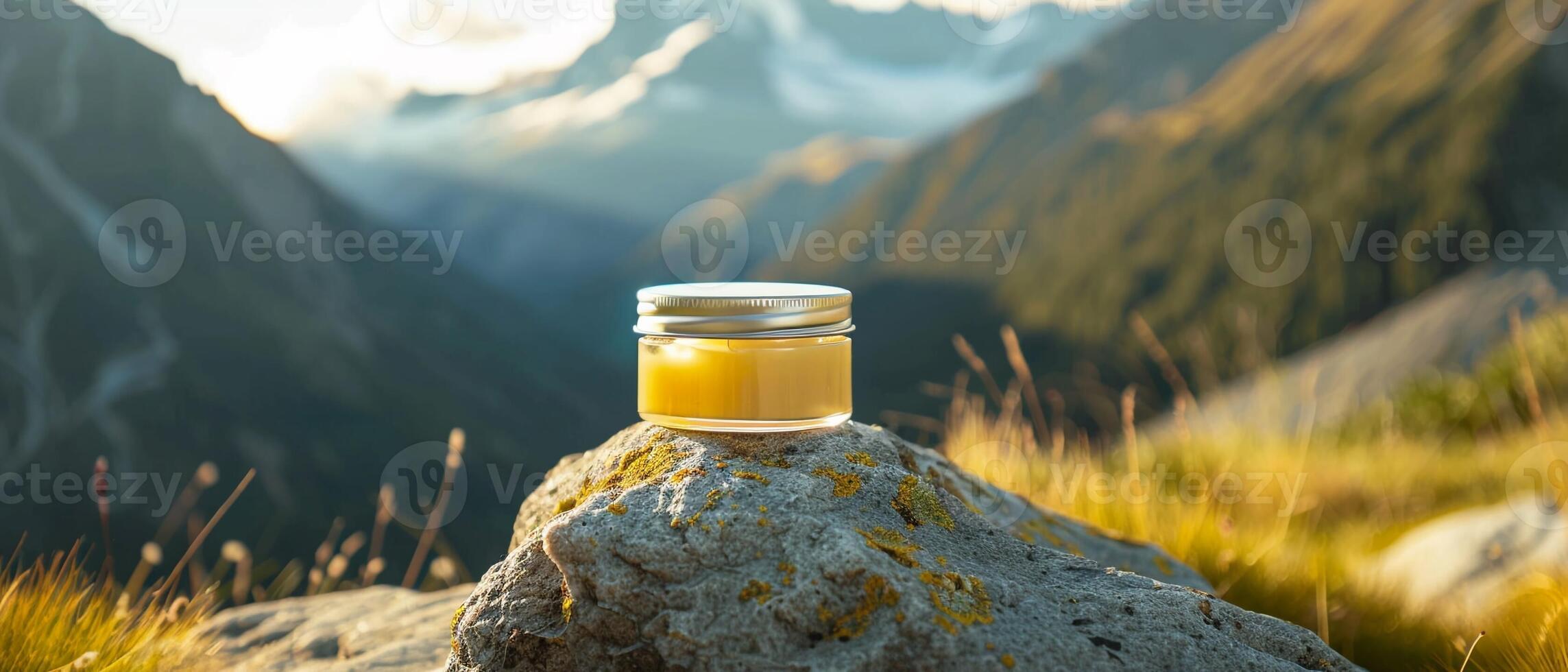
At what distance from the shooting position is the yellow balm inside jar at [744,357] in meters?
2.34

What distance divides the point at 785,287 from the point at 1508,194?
81.2 feet

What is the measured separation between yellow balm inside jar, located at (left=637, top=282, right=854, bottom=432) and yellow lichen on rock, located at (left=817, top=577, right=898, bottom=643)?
57cm

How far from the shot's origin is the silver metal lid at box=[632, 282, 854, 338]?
232 centimetres

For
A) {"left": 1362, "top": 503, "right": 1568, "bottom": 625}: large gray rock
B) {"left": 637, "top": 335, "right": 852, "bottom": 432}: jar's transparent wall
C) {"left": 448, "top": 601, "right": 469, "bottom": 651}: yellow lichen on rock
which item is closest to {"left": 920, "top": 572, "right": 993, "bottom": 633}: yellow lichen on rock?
{"left": 637, "top": 335, "right": 852, "bottom": 432}: jar's transparent wall

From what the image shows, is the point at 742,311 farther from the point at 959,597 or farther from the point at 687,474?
the point at 959,597

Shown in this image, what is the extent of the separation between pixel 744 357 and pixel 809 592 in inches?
25.3

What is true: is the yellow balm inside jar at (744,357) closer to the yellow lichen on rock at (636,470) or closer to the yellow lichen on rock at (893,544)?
the yellow lichen on rock at (636,470)

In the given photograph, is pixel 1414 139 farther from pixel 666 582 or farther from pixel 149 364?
pixel 149 364

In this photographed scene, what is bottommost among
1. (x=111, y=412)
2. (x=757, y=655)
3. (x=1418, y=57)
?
(x=111, y=412)

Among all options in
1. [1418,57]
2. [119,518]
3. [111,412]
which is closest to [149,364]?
[111,412]

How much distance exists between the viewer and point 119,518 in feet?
123

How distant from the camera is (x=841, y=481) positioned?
2.31 meters

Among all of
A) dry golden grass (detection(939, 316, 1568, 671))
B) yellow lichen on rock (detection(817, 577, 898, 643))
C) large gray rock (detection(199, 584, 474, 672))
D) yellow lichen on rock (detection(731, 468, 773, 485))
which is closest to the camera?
yellow lichen on rock (detection(817, 577, 898, 643))

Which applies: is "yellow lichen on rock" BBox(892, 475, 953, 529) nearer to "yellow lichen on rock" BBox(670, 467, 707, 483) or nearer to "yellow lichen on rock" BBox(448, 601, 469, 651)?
"yellow lichen on rock" BBox(670, 467, 707, 483)
